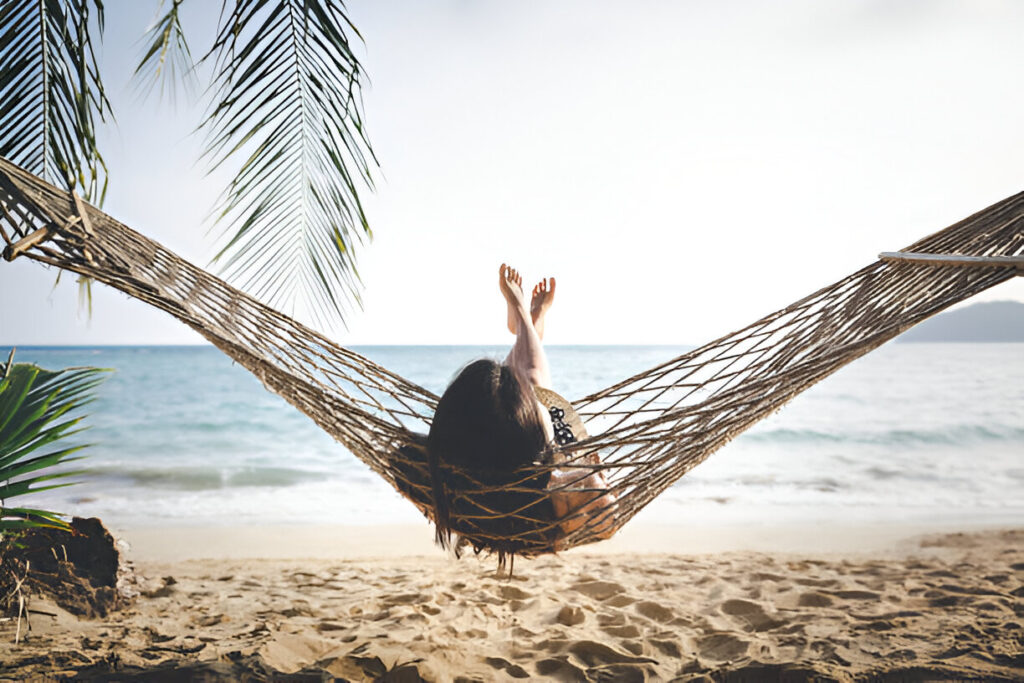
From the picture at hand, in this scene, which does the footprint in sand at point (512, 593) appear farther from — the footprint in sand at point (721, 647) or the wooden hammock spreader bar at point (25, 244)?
the wooden hammock spreader bar at point (25, 244)

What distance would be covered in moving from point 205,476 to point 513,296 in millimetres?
4304

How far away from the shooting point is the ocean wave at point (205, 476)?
493cm

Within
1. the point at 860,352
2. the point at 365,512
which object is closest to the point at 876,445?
the point at 365,512

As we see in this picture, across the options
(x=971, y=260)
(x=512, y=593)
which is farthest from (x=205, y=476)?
(x=971, y=260)

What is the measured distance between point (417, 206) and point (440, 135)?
3.62m

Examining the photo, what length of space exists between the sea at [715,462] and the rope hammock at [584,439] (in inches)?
12.5

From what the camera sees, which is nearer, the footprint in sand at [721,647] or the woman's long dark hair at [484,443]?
the woman's long dark hair at [484,443]

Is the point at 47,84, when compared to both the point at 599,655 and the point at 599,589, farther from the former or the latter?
the point at 599,589

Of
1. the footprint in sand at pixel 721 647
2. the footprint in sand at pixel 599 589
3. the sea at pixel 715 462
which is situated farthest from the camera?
the sea at pixel 715 462

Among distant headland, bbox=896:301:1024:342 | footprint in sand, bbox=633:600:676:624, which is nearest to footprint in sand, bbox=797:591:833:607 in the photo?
footprint in sand, bbox=633:600:676:624

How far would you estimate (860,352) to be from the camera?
133cm

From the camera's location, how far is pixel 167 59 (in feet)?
7.64

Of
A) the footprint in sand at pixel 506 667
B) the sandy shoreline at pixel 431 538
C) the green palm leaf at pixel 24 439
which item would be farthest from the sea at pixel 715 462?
the footprint in sand at pixel 506 667

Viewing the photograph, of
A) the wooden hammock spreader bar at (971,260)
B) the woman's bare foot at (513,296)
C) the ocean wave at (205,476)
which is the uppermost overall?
the woman's bare foot at (513,296)
